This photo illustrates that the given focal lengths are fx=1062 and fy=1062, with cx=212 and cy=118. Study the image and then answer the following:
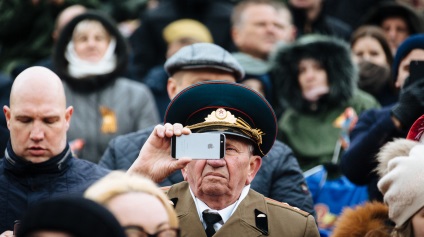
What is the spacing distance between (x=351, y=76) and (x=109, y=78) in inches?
79.7

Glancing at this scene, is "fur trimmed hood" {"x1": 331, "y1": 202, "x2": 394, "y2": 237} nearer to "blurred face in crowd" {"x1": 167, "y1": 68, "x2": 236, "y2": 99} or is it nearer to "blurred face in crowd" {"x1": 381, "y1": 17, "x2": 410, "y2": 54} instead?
"blurred face in crowd" {"x1": 167, "y1": 68, "x2": 236, "y2": 99}

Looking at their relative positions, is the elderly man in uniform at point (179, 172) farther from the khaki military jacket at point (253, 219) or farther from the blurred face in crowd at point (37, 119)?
the khaki military jacket at point (253, 219)

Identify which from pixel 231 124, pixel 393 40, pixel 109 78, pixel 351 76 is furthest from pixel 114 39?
pixel 231 124

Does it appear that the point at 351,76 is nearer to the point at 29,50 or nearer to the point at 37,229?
the point at 29,50

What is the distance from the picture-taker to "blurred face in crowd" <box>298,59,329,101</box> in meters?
8.81

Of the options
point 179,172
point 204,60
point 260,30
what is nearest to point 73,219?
point 179,172

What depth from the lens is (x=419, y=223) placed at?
5289 mm

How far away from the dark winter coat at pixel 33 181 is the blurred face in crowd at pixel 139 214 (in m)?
1.60

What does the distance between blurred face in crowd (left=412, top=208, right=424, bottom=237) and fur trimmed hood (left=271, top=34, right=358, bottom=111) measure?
349 cm

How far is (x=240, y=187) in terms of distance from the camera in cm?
555

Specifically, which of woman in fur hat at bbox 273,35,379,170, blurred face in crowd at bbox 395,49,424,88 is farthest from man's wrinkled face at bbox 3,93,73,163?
woman in fur hat at bbox 273,35,379,170

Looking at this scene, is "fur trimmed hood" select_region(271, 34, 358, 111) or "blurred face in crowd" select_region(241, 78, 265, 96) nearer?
"fur trimmed hood" select_region(271, 34, 358, 111)

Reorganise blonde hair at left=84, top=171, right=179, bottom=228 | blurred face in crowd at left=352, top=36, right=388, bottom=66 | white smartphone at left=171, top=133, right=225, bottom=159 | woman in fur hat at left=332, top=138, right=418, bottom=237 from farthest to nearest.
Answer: blurred face in crowd at left=352, top=36, right=388, bottom=66, woman in fur hat at left=332, top=138, right=418, bottom=237, white smartphone at left=171, top=133, right=225, bottom=159, blonde hair at left=84, top=171, right=179, bottom=228

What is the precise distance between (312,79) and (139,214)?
5011 mm
